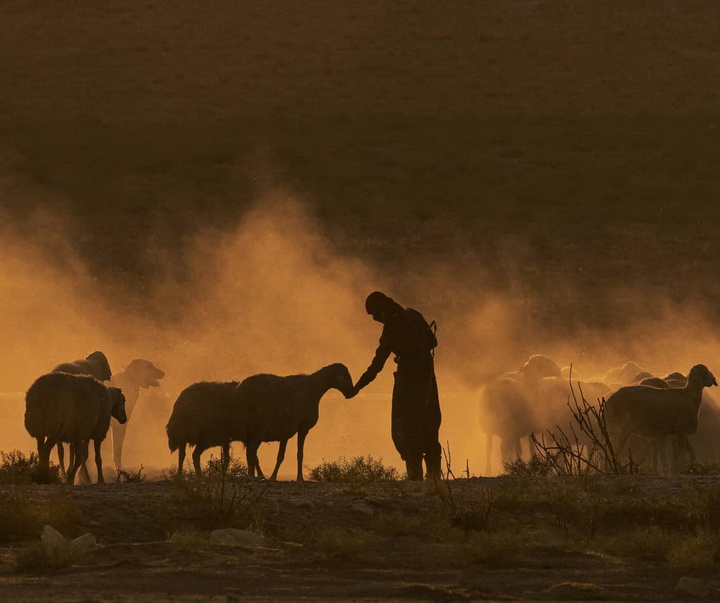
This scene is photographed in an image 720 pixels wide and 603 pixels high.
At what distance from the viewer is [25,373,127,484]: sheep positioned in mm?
16250

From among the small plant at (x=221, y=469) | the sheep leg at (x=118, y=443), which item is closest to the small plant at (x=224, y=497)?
the small plant at (x=221, y=469)

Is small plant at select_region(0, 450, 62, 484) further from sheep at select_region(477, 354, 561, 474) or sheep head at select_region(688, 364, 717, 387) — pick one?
sheep at select_region(477, 354, 561, 474)

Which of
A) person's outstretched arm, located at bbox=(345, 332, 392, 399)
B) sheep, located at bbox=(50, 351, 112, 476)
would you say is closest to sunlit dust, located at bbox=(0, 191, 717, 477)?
sheep, located at bbox=(50, 351, 112, 476)

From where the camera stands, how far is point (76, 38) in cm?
Result: 7362

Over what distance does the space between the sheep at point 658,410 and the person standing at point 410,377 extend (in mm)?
3417

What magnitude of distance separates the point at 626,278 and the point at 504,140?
48.9ft

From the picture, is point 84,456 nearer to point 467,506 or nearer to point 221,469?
point 221,469

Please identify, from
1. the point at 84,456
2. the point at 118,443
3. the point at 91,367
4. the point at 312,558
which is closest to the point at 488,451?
the point at 118,443

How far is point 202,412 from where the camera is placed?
17.6 metres

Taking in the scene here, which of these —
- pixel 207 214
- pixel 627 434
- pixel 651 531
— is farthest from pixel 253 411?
pixel 207 214

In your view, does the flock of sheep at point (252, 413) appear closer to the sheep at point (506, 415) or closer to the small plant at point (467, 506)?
the sheep at point (506, 415)

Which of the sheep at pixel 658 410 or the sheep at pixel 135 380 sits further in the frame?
the sheep at pixel 135 380

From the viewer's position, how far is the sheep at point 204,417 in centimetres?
1758

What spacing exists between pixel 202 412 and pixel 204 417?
0.18 feet
